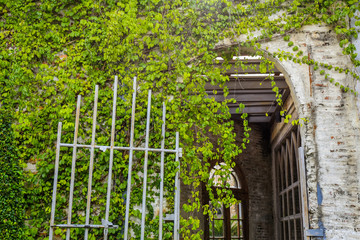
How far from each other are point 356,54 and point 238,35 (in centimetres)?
143

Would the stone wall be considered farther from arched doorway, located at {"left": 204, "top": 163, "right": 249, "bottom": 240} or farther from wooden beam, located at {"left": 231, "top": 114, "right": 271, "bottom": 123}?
wooden beam, located at {"left": 231, "top": 114, "right": 271, "bottom": 123}

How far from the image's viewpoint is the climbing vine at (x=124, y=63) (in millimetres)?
4805

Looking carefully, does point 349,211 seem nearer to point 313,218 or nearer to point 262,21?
point 313,218

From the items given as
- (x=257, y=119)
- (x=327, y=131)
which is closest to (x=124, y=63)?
(x=327, y=131)

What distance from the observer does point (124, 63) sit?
5176mm

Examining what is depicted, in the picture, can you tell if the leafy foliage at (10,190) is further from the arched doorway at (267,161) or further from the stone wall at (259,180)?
the stone wall at (259,180)

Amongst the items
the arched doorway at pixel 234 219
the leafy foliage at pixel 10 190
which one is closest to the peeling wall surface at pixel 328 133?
the leafy foliage at pixel 10 190

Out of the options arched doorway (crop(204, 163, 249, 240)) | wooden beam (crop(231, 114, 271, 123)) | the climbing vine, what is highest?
wooden beam (crop(231, 114, 271, 123))

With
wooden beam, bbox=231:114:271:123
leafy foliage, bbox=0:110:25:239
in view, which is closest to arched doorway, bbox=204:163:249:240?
wooden beam, bbox=231:114:271:123

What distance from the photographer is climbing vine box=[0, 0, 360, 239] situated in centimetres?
480

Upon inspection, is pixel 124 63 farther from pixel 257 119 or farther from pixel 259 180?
pixel 259 180

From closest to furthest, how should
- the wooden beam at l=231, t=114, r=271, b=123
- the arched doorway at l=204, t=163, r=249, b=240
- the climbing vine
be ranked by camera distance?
the climbing vine < the wooden beam at l=231, t=114, r=271, b=123 < the arched doorway at l=204, t=163, r=249, b=240

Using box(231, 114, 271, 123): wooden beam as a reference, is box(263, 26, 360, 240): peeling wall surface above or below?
below

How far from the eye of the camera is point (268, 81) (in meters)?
7.75
